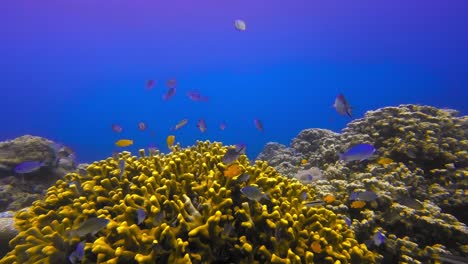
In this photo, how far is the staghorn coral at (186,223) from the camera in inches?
121

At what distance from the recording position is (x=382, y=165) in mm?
6809

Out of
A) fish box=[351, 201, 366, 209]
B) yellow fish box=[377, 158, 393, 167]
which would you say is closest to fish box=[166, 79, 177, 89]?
yellow fish box=[377, 158, 393, 167]

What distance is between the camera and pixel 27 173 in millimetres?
7793

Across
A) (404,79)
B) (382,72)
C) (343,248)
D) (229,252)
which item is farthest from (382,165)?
(404,79)

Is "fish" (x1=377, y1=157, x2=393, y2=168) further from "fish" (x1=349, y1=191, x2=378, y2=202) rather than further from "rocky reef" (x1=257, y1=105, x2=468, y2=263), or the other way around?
"fish" (x1=349, y1=191, x2=378, y2=202)

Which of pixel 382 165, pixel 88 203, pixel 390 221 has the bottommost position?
pixel 88 203

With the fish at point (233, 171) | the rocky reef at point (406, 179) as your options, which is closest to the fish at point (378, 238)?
the rocky reef at point (406, 179)

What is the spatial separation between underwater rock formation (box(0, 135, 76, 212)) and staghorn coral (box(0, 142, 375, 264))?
3.73 m

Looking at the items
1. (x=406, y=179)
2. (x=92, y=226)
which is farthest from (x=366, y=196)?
(x=92, y=226)

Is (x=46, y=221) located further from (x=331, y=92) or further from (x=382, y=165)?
(x=331, y=92)

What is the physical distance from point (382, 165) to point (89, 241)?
608cm

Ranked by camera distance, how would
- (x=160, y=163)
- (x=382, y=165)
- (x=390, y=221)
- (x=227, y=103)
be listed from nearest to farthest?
(x=160, y=163) → (x=390, y=221) → (x=382, y=165) → (x=227, y=103)

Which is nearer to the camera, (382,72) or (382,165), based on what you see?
(382,165)

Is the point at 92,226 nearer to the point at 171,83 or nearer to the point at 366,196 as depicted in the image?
the point at 366,196
